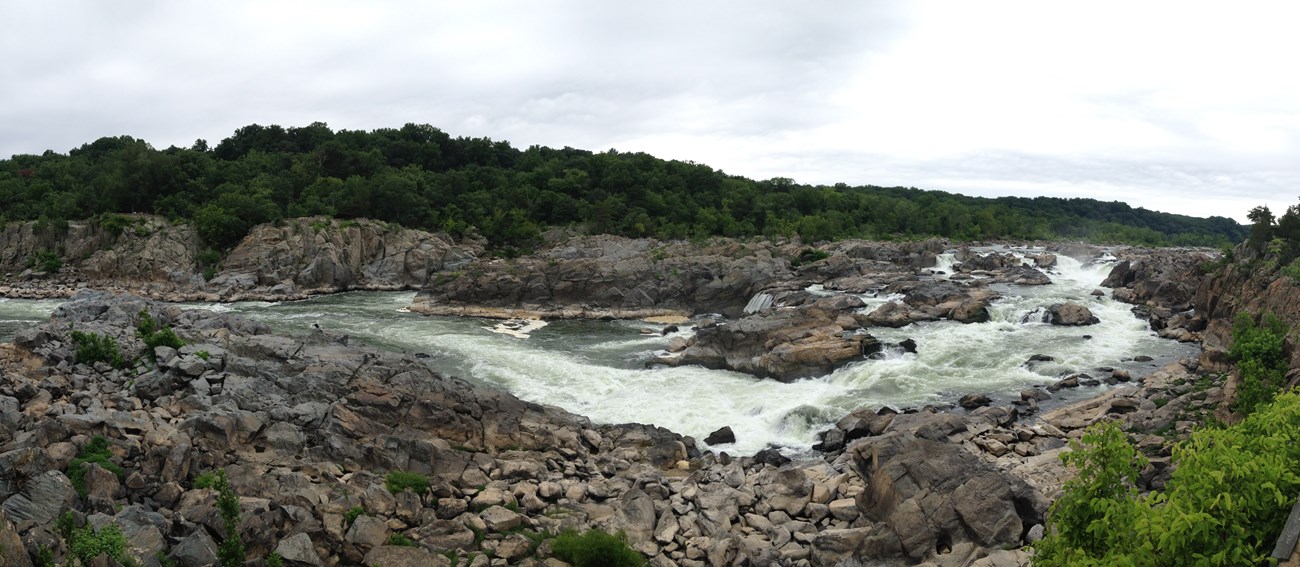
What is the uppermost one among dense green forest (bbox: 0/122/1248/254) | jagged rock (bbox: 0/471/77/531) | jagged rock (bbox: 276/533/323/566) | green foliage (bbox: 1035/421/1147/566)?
dense green forest (bbox: 0/122/1248/254)

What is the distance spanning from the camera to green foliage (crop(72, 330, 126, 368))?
53.8 ft

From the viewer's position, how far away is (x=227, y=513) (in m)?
11.5

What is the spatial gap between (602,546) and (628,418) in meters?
9.59

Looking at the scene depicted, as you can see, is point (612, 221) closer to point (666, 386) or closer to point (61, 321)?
point (666, 386)

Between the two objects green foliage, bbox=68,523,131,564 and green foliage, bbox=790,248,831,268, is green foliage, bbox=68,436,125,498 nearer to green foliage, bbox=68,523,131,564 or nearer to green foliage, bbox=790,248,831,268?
green foliage, bbox=68,523,131,564

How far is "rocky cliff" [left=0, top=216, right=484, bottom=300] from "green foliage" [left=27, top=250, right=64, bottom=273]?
0.07 meters

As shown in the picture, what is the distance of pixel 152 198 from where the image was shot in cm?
5603

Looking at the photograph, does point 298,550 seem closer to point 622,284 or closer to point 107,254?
point 622,284

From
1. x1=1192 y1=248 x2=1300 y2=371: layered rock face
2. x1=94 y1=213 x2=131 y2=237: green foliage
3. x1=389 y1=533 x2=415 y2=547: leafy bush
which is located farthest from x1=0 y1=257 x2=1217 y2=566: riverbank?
x1=94 y1=213 x2=131 y2=237: green foliage

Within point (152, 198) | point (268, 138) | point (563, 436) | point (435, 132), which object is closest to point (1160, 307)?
point (563, 436)

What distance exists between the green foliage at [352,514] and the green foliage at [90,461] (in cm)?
360

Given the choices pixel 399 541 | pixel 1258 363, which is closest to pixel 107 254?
pixel 399 541

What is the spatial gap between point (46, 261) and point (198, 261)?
917 centimetres

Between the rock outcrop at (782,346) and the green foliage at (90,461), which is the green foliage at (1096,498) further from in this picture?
the rock outcrop at (782,346)
